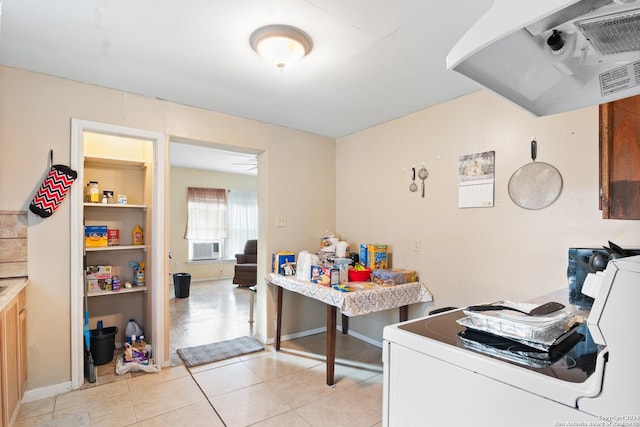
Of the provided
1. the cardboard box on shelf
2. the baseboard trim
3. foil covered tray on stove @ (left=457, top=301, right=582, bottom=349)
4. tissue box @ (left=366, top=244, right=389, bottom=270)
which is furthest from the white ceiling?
the baseboard trim

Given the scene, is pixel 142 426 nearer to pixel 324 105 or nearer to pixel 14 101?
pixel 14 101

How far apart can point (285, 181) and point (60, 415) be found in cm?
247

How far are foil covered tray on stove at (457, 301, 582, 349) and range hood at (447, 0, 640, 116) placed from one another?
2.13ft

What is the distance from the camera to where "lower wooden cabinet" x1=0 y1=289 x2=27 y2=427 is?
162 centimetres

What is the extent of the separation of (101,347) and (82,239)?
3.35 feet

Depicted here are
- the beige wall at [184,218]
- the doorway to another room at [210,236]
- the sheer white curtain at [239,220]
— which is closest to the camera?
the doorway to another room at [210,236]

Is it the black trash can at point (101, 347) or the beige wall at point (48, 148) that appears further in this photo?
the black trash can at point (101, 347)

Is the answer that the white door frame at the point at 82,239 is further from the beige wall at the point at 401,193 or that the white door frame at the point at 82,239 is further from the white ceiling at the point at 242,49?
the white ceiling at the point at 242,49

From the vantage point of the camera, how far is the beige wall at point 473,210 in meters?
1.93

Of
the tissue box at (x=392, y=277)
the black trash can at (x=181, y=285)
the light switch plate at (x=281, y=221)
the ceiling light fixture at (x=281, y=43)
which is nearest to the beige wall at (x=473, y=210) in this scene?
the tissue box at (x=392, y=277)

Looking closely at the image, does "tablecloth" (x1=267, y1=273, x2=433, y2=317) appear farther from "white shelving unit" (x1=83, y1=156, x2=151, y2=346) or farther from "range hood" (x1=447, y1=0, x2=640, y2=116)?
"range hood" (x1=447, y1=0, x2=640, y2=116)

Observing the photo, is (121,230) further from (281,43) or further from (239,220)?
(239,220)

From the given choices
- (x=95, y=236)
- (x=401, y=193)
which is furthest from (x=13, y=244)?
(x=401, y=193)

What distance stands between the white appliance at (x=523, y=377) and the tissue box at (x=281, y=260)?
2.09 meters
